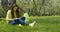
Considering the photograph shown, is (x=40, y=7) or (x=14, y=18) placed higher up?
(x=14, y=18)

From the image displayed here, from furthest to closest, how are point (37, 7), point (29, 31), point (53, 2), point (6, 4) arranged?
point (53, 2), point (37, 7), point (6, 4), point (29, 31)

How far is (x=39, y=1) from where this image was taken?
2864cm

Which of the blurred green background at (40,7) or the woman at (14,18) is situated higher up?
the woman at (14,18)

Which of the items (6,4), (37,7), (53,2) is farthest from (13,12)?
(53,2)

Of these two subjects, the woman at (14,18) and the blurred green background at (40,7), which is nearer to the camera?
the woman at (14,18)

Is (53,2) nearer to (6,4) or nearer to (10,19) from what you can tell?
(6,4)

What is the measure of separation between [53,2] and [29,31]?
2173 centimetres

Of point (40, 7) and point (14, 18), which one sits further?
point (40, 7)

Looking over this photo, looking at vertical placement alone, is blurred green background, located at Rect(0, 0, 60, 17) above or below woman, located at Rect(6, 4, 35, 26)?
below

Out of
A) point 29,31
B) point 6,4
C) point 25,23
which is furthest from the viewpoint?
point 6,4

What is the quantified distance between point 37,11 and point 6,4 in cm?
981

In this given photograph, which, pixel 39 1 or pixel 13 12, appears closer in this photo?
pixel 13 12

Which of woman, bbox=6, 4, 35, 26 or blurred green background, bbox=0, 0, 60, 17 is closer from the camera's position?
woman, bbox=6, 4, 35, 26

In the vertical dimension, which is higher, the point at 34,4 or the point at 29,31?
the point at 29,31
